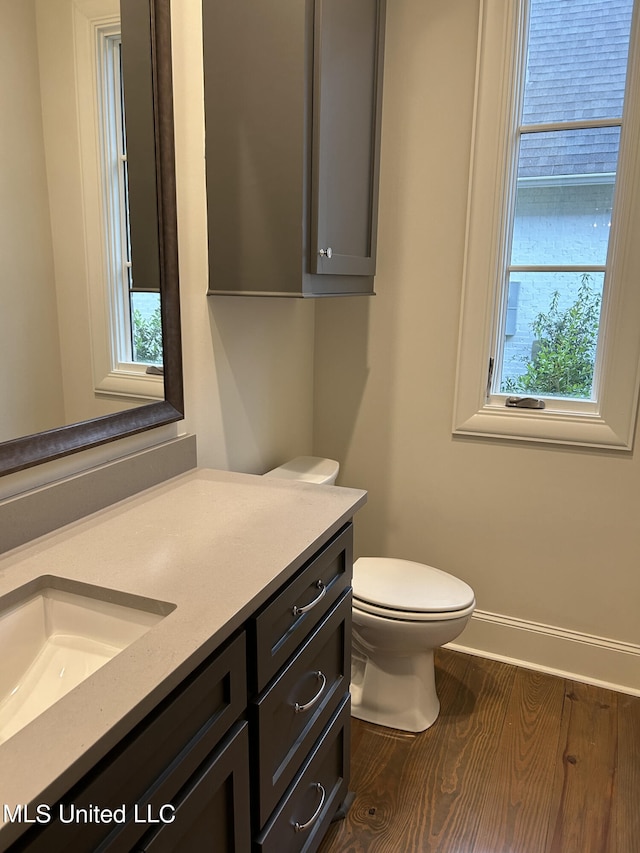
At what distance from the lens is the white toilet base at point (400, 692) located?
1996 mm

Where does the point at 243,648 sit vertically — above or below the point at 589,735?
above

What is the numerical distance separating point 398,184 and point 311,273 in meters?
0.79

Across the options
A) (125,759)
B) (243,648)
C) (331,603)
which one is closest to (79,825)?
(125,759)

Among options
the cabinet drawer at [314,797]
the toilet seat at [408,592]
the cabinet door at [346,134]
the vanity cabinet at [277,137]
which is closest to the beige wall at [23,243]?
the vanity cabinet at [277,137]

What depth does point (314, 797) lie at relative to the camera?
140cm

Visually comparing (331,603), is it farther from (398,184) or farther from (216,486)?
(398,184)

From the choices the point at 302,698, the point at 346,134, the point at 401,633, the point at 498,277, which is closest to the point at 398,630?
the point at 401,633

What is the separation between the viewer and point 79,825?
0.71m

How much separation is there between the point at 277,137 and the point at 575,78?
3.46ft

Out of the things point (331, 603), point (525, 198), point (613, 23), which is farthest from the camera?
point (525, 198)

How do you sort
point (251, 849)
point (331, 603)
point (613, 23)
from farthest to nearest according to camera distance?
point (613, 23), point (331, 603), point (251, 849)

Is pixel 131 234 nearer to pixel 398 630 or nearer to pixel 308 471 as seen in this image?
pixel 308 471

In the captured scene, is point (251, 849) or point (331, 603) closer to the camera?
point (251, 849)

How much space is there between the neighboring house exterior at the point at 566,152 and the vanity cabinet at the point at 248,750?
123cm
